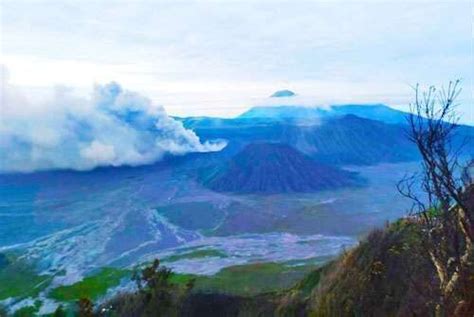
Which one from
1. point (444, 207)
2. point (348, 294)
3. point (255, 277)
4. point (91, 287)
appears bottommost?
point (91, 287)

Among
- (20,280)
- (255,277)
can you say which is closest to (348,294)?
(255,277)

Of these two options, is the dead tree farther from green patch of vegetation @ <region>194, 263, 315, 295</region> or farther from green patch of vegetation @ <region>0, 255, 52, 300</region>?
green patch of vegetation @ <region>0, 255, 52, 300</region>

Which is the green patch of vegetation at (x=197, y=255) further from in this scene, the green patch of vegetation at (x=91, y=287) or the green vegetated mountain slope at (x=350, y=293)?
the green vegetated mountain slope at (x=350, y=293)

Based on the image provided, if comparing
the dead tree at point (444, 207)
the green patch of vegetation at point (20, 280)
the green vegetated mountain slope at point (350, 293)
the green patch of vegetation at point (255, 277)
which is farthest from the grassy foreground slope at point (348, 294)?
the green patch of vegetation at point (20, 280)

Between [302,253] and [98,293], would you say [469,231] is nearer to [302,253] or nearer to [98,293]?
[98,293]

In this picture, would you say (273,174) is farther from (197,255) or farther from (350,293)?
(350,293)

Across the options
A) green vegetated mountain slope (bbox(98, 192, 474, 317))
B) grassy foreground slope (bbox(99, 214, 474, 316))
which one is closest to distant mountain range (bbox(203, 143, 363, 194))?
grassy foreground slope (bbox(99, 214, 474, 316))
